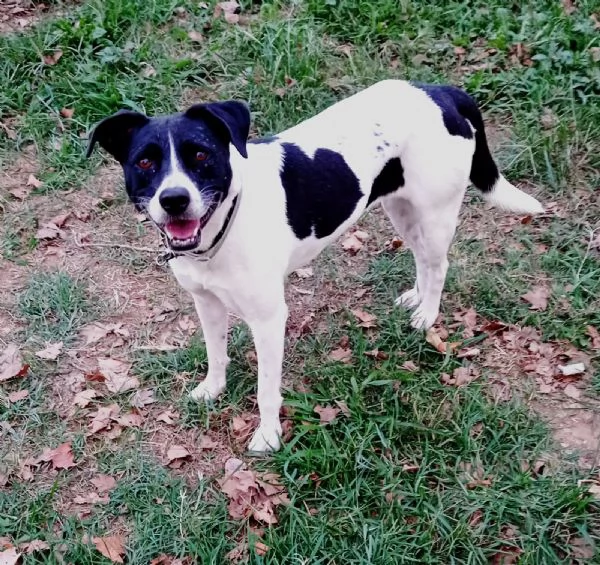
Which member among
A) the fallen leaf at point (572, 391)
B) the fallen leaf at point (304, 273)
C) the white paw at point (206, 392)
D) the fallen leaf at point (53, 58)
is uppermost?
the fallen leaf at point (53, 58)

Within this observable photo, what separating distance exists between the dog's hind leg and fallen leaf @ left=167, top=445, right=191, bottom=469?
1.54 meters

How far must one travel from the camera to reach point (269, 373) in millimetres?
3225

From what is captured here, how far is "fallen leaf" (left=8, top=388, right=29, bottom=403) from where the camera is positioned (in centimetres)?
373

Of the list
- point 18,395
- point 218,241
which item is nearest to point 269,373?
point 218,241

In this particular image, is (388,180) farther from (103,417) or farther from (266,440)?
(103,417)

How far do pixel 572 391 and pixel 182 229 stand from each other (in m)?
2.27

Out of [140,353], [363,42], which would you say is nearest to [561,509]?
[140,353]

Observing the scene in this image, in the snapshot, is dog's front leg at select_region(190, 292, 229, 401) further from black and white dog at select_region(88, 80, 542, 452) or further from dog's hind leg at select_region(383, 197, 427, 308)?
dog's hind leg at select_region(383, 197, 427, 308)

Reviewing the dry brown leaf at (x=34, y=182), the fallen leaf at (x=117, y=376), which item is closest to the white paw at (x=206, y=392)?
the fallen leaf at (x=117, y=376)

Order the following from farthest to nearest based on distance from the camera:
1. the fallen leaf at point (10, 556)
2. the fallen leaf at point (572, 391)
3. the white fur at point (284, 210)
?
the fallen leaf at point (572, 391), the fallen leaf at point (10, 556), the white fur at point (284, 210)

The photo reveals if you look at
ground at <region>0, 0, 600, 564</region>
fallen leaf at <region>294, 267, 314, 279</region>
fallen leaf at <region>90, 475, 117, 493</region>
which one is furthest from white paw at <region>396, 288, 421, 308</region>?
fallen leaf at <region>90, 475, 117, 493</region>

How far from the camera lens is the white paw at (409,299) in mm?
4172

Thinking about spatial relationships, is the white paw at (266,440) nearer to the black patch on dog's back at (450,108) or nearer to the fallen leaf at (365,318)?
the fallen leaf at (365,318)

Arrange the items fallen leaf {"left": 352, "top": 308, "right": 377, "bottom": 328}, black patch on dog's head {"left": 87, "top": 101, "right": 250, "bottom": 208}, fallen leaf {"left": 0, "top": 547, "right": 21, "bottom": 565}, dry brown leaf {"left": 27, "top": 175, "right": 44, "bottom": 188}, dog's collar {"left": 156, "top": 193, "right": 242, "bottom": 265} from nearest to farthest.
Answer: black patch on dog's head {"left": 87, "top": 101, "right": 250, "bottom": 208} < dog's collar {"left": 156, "top": 193, "right": 242, "bottom": 265} < fallen leaf {"left": 0, "top": 547, "right": 21, "bottom": 565} < fallen leaf {"left": 352, "top": 308, "right": 377, "bottom": 328} < dry brown leaf {"left": 27, "top": 175, "right": 44, "bottom": 188}
